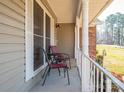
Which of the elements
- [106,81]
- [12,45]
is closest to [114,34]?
[12,45]

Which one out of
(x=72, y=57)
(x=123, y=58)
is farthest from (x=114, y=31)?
(x=72, y=57)

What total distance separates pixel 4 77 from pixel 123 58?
699 inches

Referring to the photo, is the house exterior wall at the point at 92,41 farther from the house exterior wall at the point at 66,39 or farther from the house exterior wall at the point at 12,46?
the house exterior wall at the point at 12,46

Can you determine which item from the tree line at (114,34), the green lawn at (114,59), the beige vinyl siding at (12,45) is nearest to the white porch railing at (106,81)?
the beige vinyl siding at (12,45)

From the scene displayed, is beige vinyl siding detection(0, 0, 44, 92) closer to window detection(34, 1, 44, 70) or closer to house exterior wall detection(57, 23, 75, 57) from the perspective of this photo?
window detection(34, 1, 44, 70)

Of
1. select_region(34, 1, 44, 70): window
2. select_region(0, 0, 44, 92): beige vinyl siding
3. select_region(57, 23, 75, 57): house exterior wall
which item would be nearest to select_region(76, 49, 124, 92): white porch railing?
select_region(0, 0, 44, 92): beige vinyl siding

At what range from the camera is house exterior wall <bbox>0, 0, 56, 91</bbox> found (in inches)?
102

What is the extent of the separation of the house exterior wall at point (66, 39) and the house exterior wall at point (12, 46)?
846cm

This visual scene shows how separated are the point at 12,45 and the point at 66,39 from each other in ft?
30.4

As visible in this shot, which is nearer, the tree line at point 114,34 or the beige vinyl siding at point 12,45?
the beige vinyl siding at point 12,45

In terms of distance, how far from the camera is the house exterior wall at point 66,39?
1219cm

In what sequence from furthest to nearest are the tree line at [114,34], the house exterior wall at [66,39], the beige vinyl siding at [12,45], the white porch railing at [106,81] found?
1. the tree line at [114,34]
2. the house exterior wall at [66,39]
3. the beige vinyl siding at [12,45]
4. the white porch railing at [106,81]

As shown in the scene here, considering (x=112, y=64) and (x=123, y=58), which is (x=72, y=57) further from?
(x=123, y=58)

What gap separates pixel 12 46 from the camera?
2979mm
